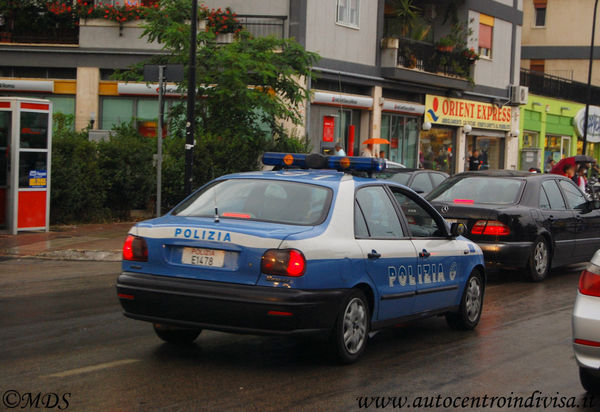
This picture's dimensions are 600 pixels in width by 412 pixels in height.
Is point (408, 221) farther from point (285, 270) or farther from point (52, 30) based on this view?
point (52, 30)

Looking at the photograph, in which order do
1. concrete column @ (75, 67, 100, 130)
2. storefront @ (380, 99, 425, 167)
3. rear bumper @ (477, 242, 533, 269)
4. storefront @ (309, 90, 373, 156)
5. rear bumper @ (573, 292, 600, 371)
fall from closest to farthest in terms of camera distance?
rear bumper @ (573, 292, 600, 371), rear bumper @ (477, 242, 533, 269), concrete column @ (75, 67, 100, 130), storefront @ (309, 90, 373, 156), storefront @ (380, 99, 425, 167)

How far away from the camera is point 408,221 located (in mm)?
7977

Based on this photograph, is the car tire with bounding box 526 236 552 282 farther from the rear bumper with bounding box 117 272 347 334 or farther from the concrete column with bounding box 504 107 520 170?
the concrete column with bounding box 504 107 520 170

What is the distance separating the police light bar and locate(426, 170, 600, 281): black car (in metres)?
4.22

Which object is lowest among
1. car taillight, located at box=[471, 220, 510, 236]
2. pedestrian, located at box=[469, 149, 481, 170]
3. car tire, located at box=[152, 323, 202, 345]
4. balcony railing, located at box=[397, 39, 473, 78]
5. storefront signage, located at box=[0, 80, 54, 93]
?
car tire, located at box=[152, 323, 202, 345]

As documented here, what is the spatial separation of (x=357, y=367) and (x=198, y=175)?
14.0 metres

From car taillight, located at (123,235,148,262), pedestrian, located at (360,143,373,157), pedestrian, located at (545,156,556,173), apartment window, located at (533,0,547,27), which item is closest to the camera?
car taillight, located at (123,235,148,262)

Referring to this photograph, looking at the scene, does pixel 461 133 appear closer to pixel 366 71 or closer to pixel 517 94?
pixel 517 94

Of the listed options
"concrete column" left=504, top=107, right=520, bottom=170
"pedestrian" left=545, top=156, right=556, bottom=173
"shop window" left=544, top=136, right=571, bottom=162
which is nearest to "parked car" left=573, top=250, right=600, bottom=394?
"pedestrian" left=545, top=156, right=556, bottom=173

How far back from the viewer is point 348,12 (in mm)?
29656

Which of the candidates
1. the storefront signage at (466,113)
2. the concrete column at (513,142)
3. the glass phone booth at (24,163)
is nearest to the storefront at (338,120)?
the storefront signage at (466,113)

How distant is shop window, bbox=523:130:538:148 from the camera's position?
43938 mm

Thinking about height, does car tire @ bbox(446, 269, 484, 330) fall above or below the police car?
below

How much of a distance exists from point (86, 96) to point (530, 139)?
978 inches
